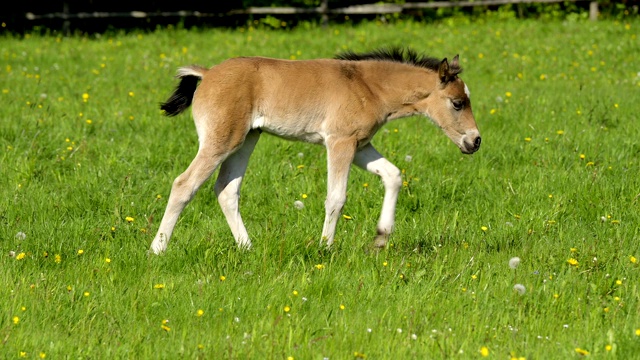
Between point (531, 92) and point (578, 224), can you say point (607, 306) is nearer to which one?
point (578, 224)

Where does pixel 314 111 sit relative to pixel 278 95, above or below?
below

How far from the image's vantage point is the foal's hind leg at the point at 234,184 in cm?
606

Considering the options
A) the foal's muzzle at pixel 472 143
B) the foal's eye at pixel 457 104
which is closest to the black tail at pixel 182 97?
the foal's eye at pixel 457 104

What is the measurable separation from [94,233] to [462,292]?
238 centimetres

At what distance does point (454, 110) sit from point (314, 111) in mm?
965

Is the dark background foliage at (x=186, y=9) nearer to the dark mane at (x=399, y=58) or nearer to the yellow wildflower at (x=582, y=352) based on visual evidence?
the dark mane at (x=399, y=58)

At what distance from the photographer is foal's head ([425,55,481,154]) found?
6.15m

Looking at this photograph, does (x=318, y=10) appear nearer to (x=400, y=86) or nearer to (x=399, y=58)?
(x=399, y=58)

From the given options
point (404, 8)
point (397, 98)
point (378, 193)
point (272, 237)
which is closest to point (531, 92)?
point (378, 193)

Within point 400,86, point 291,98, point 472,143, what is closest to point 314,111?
point 291,98

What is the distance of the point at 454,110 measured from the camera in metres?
6.19

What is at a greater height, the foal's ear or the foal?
the foal's ear

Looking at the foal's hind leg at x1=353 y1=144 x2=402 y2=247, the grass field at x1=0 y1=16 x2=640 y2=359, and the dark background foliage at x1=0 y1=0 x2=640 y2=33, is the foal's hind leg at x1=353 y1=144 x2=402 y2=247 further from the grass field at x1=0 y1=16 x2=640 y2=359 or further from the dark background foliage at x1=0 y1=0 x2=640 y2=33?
the dark background foliage at x1=0 y1=0 x2=640 y2=33

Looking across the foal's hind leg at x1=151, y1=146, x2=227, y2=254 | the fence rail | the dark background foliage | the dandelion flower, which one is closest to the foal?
the foal's hind leg at x1=151, y1=146, x2=227, y2=254
